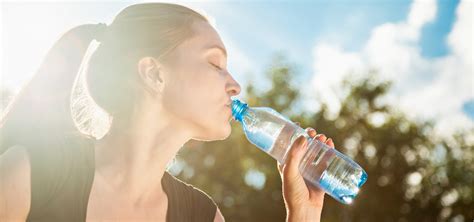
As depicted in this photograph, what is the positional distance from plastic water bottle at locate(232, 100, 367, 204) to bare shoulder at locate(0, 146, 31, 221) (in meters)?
1.03

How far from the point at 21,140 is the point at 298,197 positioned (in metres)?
1.16

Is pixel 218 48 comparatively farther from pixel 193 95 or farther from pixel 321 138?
pixel 321 138

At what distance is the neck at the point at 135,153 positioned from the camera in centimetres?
212

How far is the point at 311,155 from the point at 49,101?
1.39 meters

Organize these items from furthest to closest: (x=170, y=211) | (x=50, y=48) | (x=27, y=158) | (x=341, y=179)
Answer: (x=341, y=179) < (x=170, y=211) < (x=50, y=48) < (x=27, y=158)

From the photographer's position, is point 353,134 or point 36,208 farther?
point 353,134

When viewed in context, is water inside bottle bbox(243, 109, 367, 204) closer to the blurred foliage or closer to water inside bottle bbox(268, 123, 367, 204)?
water inside bottle bbox(268, 123, 367, 204)

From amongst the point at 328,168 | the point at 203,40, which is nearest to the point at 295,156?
the point at 203,40

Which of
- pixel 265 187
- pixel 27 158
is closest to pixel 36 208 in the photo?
pixel 27 158

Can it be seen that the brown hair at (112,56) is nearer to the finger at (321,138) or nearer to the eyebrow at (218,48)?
the eyebrow at (218,48)

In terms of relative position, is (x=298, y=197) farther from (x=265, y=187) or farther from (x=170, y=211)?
(x=265, y=187)

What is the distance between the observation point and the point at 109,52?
7.20 feet

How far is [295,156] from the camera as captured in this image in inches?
88.7

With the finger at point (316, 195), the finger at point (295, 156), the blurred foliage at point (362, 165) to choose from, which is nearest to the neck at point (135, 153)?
the finger at point (295, 156)
